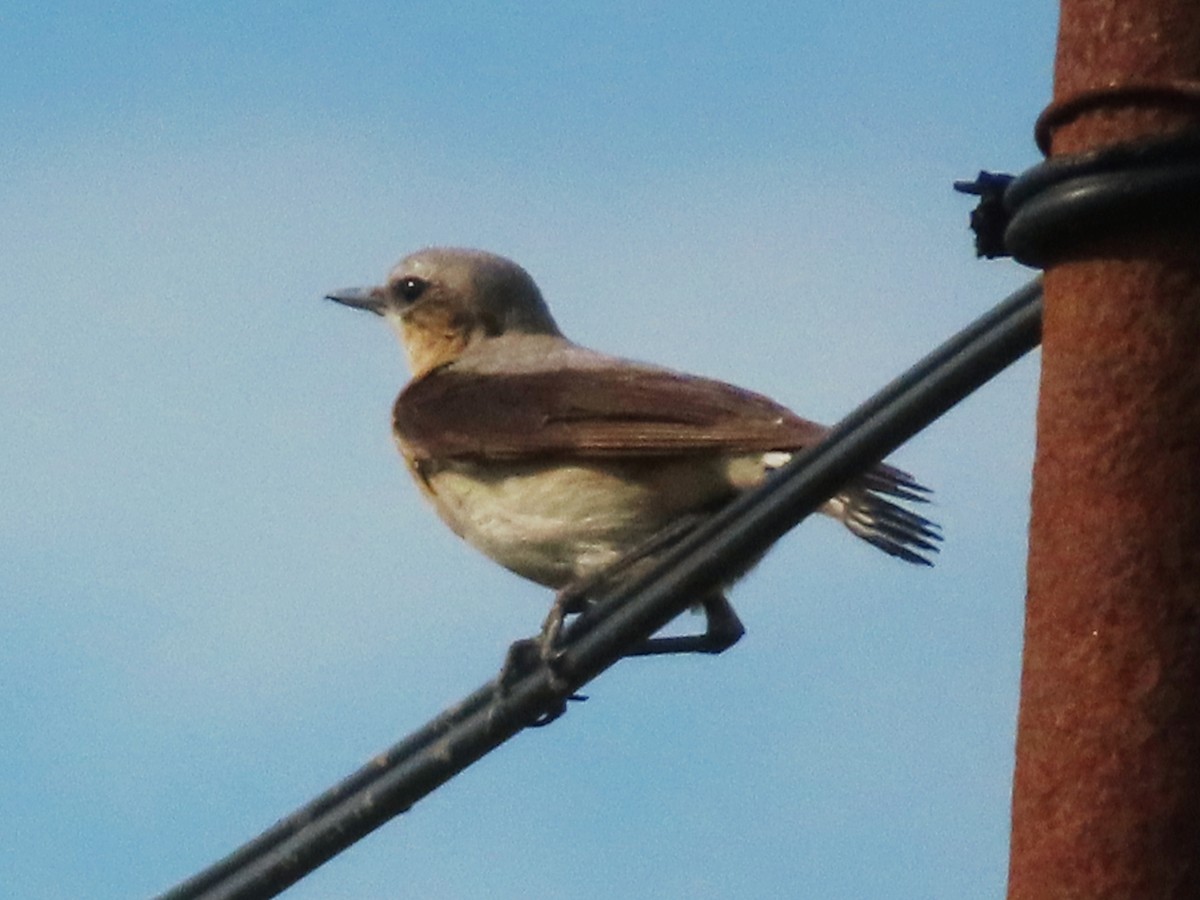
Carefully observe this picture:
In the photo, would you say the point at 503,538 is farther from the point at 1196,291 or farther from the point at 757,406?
the point at 1196,291

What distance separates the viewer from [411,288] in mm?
10398

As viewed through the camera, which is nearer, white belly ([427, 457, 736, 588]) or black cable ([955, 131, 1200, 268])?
black cable ([955, 131, 1200, 268])

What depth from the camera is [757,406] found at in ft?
24.3

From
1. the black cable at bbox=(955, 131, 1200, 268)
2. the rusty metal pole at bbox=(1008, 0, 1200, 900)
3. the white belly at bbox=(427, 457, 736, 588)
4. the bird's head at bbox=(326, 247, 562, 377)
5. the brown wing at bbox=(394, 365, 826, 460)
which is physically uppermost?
the bird's head at bbox=(326, 247, 562, 377)

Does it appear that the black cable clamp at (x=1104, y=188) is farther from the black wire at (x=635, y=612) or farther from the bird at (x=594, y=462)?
the bird at (x=594, y=462)

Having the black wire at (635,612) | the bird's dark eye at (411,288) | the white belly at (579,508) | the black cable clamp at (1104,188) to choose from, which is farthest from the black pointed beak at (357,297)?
the black cable clamp at (1104,188)

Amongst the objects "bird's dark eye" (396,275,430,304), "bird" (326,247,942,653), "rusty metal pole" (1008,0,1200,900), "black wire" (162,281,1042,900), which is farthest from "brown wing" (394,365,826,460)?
"rusty metal pole" (1008,0,1200,900)

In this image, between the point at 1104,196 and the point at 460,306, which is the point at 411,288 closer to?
the point at 460,306

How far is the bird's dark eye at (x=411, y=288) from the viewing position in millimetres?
10352

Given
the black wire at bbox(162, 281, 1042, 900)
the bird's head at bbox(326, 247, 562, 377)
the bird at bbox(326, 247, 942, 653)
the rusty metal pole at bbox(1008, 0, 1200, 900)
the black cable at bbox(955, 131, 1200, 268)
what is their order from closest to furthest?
the rusty metal pole at bbox(1008, 0, 1200, 900), the black cable at bbox(955, 131, 1200, 268), the black wire at bbox(162, 281, 1042, 900), the bird at bbox(326, 247, 942, 653), the bird's head at bbox(326, 247, 562, 377)

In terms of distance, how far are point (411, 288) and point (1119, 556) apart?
24.9 feet

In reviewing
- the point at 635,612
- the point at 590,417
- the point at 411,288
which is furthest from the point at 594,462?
the point at 635,612

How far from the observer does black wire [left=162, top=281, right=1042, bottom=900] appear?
3.67 meters

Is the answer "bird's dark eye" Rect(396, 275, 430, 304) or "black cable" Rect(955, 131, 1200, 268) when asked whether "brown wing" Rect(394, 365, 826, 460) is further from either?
"black cable" Rect(955, 131, 1200, 268)
